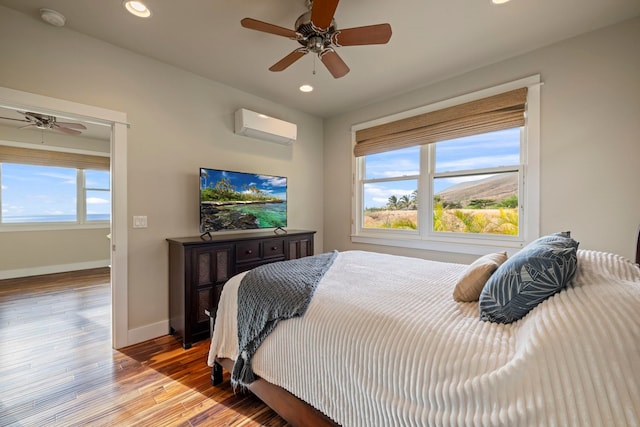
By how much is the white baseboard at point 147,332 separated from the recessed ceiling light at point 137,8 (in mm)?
2725

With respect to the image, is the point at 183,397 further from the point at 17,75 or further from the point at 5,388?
the point at 17,75

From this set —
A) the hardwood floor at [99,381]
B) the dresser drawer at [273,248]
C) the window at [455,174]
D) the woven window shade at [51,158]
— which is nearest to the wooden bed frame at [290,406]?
the hardwood floor at [99,381]

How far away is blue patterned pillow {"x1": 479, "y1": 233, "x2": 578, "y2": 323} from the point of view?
1012 mm

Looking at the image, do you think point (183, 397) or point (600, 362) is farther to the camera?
point (183, 397)

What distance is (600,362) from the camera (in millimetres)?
734

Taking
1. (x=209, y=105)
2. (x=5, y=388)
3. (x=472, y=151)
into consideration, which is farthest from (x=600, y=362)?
(x=209, y=105)

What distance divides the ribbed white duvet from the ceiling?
195cm

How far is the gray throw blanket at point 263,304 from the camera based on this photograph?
146cm

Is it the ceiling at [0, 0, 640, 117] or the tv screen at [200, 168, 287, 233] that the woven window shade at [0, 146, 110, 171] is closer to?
the ceiling at [0, 0, 640, 117]

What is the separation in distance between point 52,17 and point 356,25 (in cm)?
235

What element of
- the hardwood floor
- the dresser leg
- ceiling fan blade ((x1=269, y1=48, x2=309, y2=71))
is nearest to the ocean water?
the hardwood floor

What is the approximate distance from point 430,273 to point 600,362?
1.19 m

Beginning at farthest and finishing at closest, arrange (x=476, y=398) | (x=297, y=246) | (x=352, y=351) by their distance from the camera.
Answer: (x=297, y=246) → (x=352, y=351) → (x=476, y=398)

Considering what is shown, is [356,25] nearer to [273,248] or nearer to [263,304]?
[263,304]
